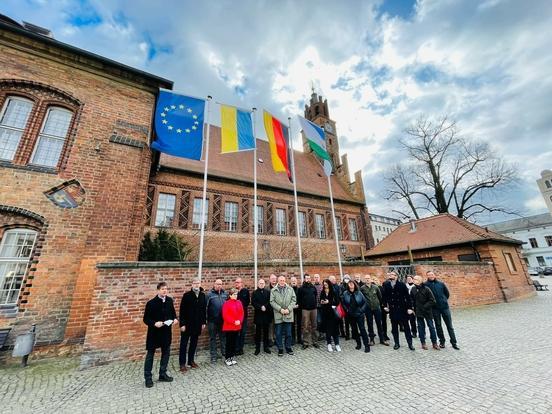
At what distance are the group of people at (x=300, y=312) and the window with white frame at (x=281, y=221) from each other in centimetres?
1133

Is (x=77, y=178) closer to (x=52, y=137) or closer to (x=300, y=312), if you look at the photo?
(x=52, y=137)

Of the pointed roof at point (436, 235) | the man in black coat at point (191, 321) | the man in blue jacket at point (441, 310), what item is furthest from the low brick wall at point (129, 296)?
the pointed roof at point (436, 235)

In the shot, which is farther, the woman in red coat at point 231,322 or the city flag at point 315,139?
the city flag at point 315,139

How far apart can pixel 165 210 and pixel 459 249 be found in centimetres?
1776

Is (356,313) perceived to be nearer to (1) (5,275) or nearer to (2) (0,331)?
(2) (0,331)

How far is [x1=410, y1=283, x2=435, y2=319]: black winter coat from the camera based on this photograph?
6145 mm

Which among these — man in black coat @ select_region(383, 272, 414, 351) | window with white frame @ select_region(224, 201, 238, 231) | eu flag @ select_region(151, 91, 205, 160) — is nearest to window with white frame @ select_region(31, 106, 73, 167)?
eu flag @ select_region(151, 91, 205, 160)

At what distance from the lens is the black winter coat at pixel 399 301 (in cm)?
646

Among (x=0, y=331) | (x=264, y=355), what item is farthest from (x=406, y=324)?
(x=0, y=331)

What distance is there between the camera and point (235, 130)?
8.30 meters

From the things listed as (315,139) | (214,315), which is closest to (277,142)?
(315,139)

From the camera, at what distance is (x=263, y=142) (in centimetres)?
2425

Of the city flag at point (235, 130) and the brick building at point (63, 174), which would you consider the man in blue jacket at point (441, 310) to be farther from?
the brick building at point (63, 174)

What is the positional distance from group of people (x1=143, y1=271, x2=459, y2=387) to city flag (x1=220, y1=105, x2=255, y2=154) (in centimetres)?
432
